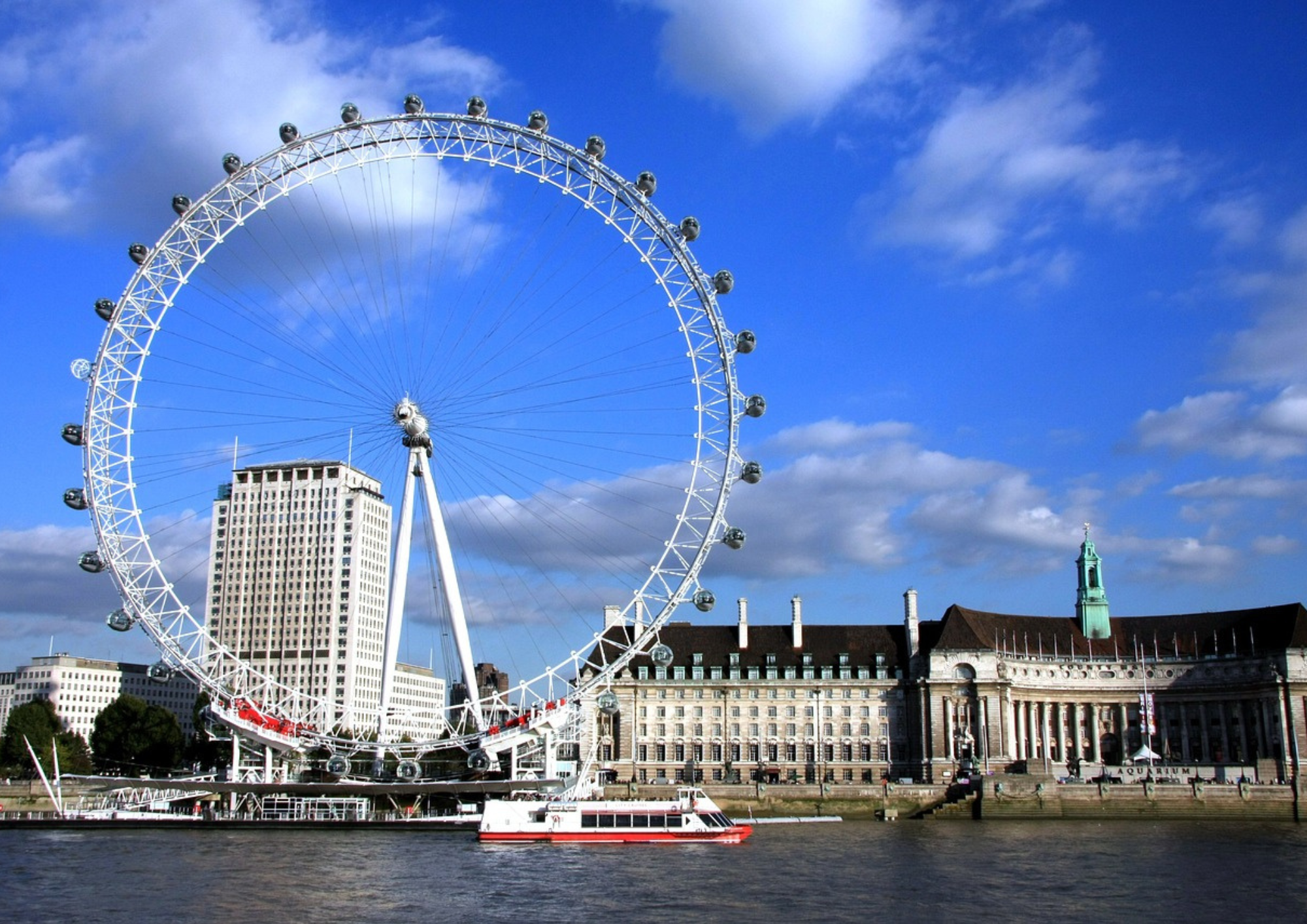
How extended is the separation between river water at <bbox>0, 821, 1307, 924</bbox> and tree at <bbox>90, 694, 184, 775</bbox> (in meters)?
51.9

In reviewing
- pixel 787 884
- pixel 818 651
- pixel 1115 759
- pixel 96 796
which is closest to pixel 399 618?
pixel 787 884

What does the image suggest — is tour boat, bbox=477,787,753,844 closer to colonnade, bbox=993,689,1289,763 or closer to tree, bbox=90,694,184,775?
colonnade, bbox=993,689,1289,763

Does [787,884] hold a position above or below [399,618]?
below

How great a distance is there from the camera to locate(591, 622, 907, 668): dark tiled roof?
138 metres

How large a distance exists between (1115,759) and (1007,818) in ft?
148

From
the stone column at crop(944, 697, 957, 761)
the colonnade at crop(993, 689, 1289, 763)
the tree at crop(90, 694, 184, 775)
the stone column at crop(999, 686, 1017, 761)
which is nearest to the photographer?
the stone column at crop(944, 697, 957, 761)

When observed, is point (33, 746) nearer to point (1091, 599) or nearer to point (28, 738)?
point (28, 738)

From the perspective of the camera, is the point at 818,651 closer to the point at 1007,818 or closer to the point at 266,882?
the point at 1007,818

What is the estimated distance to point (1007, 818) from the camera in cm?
10481

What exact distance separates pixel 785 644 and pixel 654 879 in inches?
3358

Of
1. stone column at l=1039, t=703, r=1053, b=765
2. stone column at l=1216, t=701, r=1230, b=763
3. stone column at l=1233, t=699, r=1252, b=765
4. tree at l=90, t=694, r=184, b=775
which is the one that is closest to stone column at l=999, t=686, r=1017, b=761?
stone column at l=1039, t=703, r=1053, b=765

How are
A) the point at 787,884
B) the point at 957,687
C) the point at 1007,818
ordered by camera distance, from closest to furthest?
the point at 787,884 → the point at 1007,818 → the point at 957,687

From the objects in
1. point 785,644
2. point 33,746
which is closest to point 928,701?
point 785,644

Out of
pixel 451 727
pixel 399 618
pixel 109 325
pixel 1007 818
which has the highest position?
pixel 109 325
